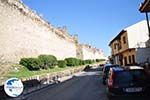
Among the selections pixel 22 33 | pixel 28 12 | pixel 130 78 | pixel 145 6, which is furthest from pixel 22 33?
pixel 130 78

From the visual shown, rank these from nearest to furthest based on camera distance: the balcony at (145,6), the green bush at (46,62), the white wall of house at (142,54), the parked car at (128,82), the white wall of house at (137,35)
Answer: the parked car at (128,82), the balcony at (145,6), the green bush at (46,62), the white wall of house at (142,54), the white wall of house at (137,35)

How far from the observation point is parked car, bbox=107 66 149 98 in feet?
36.3

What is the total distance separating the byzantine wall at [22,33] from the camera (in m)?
31.0

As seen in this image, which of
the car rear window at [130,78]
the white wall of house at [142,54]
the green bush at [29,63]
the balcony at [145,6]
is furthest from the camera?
the white wall of house at [142,54]

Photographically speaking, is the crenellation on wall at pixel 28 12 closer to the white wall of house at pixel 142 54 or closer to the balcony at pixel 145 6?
the white wall of house at pixel 142 54

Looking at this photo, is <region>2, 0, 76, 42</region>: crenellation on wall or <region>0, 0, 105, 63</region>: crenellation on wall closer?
<region>0, 0, 105, 63</region>: crenellation on wall

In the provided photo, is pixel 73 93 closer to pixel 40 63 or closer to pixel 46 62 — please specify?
pixel 40 63

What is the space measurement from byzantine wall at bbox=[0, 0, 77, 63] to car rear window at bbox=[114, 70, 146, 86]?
62.6ft

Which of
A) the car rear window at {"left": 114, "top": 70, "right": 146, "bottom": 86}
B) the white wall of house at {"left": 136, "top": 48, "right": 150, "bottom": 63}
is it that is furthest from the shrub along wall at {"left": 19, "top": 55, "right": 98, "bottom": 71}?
the car rear window at {"left": 114, "top": 70, "right": 146, "bottom": 86}

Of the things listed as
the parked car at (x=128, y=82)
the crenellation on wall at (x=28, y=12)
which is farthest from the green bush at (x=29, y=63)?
the parked car at (x=128, y=82)

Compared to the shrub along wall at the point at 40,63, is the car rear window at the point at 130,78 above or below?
below

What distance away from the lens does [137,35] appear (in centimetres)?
4575

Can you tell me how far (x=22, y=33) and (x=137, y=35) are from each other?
17187 mm

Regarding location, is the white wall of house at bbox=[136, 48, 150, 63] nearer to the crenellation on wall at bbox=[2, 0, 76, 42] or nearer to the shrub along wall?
the shrub along wall
